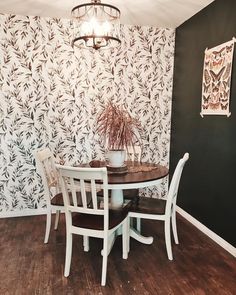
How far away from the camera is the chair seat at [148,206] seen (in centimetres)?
254

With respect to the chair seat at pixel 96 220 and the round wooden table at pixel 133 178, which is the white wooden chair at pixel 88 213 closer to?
the chair seat at pixel 96 220

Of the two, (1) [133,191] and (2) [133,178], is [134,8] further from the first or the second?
(1) [133,191]

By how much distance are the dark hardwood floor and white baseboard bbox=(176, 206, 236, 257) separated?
0.16 feet

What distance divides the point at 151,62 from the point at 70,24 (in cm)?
119

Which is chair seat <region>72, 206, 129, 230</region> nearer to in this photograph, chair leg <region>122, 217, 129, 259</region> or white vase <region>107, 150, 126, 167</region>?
chair leg <region>122, 217, 129, 259</region>

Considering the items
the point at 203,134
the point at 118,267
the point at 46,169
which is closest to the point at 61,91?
the point at 46,169

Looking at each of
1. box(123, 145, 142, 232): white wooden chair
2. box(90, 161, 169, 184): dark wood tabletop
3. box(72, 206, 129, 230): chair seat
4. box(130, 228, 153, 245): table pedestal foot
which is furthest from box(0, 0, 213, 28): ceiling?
box(130, 228, 153, 245): table pedestal foot

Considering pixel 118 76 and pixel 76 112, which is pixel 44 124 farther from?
pixel 118 76

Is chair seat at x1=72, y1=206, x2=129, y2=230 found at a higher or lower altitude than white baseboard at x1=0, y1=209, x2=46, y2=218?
higher

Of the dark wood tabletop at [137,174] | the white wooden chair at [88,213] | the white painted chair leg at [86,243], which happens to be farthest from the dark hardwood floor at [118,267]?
the dark wood tabletop at [137,174]

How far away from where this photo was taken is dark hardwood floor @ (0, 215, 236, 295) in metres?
2.09

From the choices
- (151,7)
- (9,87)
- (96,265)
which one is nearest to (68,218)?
(96,265)

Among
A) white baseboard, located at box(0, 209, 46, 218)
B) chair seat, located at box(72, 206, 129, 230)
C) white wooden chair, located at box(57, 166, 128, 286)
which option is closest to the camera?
white wooden chair, located at box(57, 166, 128, 286)

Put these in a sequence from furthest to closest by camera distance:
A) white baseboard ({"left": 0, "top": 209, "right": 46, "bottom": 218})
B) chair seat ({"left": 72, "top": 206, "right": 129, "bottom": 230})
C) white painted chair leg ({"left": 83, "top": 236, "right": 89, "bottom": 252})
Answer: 1. white baseboard ({"left": 0, "top": 209, "right": 46, "bottom": 218})
2. white painted chair leg ({"left": 83, "top": 236, "right": 89, "bottom": 252})
3. chair seat ({"left": 72, "top": 206, "right": 129, "bottom": 230})
